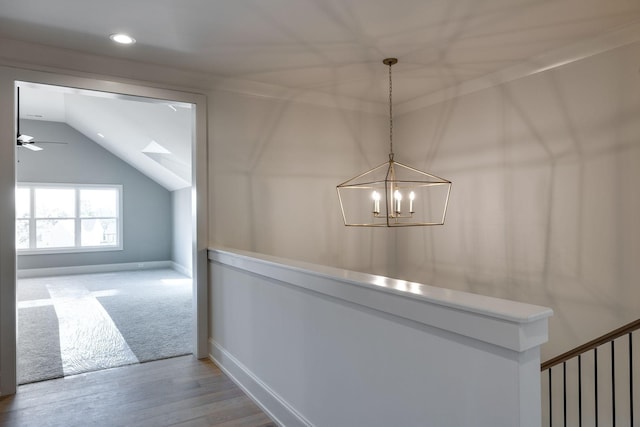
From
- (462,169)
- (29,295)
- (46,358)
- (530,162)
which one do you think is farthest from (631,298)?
(29,295)

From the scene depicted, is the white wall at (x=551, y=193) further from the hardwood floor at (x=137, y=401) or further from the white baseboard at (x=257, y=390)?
the hardwood floor at (x=137, y=401)

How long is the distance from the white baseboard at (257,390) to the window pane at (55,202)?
23.2ft

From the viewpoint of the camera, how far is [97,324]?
4852 mm

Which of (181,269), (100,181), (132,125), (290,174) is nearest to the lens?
(290,174)

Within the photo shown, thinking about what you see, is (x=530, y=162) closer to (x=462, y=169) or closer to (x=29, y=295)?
(x=462, y=169)

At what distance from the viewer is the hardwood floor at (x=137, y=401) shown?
262 cm

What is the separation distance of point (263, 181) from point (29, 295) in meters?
5.04

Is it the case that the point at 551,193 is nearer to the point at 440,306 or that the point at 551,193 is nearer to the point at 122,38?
the point at 440,306

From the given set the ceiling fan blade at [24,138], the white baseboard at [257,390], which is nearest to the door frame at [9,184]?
the white baseboard at [257,390]

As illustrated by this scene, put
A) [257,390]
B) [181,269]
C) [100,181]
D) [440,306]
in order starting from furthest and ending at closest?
[100,181] < [181,269] < [257,390] < [440,306]

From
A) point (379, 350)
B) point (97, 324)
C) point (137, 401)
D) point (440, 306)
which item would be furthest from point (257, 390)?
point (97, 324)

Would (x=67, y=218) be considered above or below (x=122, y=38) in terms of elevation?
below

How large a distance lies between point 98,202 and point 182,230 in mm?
2163

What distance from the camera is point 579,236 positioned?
3143 millimetres
